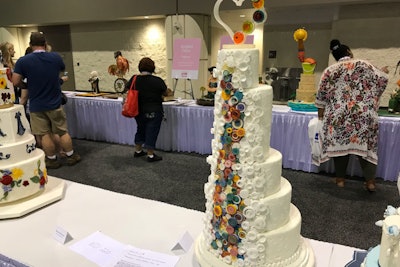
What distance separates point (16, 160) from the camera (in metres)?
1.52

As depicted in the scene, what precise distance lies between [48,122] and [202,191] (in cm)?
174

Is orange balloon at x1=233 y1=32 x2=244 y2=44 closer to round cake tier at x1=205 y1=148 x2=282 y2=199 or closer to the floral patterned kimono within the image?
round cake tier at x1=205 y1=148 x2=282 y2=199

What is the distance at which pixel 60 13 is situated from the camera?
7.28 meters

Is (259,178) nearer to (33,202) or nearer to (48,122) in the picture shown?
(33,202)

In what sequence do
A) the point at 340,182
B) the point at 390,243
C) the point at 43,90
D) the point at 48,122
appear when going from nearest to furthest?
the point at 390,243 → the point at 340,182 → the point at 43,90 → the point at 48,122

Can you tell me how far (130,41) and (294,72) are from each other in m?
3.52

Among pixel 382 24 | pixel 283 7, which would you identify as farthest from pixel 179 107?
pixel 382 24

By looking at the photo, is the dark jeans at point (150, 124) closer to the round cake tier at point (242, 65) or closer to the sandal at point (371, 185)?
the sandal at point (371, 185)

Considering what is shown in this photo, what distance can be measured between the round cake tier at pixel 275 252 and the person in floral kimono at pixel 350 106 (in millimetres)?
1786

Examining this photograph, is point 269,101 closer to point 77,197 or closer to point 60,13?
point 77,197

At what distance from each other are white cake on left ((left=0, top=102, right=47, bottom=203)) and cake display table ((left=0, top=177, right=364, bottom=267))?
0.12m

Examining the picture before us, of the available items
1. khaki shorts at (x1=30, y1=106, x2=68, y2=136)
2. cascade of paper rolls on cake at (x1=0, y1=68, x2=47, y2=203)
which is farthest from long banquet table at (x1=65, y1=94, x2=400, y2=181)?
cascade of paper rolls on cake at (x1=0, y1=68, x2=47, y2=203)

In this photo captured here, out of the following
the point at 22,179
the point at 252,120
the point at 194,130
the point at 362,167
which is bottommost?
the point at 362,167

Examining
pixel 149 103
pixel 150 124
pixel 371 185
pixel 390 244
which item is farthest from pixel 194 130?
pixel 390 244
